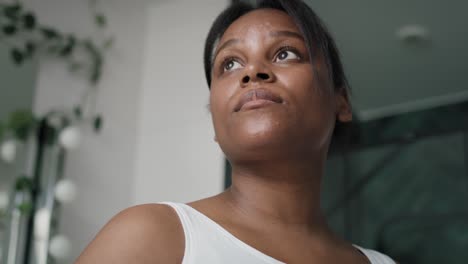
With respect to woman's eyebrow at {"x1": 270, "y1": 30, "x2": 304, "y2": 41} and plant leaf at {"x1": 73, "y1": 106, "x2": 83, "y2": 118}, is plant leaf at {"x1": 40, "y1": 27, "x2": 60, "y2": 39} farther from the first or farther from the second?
woman's eyebrow at {"x1": 270, "y1": 30, "x2": 304, "y2": 41}

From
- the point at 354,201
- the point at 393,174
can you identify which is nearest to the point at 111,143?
the point at 354,201

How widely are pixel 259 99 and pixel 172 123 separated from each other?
4.67ft

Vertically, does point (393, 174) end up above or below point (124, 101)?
below

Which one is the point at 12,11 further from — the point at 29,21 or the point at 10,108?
the point at 10,108

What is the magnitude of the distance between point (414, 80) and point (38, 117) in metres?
1.59

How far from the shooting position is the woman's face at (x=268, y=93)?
0.74 metres

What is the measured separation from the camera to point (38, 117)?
6.35ft

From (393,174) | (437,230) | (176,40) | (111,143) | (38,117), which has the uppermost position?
(176,40)

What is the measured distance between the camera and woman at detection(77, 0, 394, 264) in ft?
2.20

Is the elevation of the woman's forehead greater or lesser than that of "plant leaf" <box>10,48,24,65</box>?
greater

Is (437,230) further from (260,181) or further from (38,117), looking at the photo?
(260,181)

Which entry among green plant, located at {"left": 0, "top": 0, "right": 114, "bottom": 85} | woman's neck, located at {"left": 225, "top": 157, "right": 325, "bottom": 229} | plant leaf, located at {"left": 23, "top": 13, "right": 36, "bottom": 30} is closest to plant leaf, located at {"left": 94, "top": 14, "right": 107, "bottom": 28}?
green plant, located at {"left": 0, "top": 0, "right": 114, "bottom": 85}

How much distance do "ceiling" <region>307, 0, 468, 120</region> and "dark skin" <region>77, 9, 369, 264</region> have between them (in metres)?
1.38

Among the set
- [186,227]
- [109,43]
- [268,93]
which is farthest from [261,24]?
[109,43]
